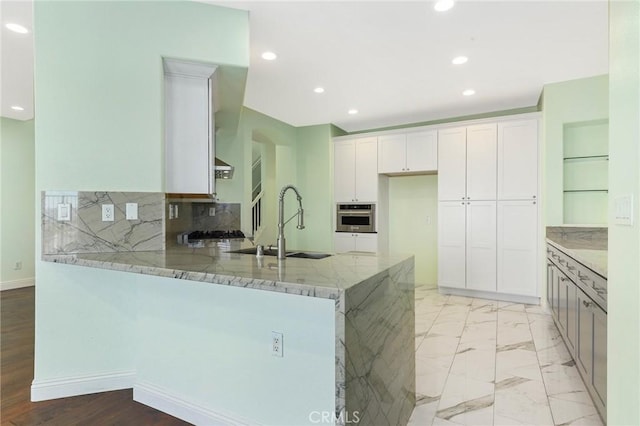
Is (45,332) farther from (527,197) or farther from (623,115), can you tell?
(527,197)

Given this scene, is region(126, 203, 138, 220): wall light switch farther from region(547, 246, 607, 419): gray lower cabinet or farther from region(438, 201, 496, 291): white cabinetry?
region(438, 201, 496, 291): white cabinetry

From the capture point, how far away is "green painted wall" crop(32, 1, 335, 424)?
1.96 meters

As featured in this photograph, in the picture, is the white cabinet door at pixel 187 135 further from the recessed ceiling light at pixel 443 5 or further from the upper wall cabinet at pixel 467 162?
the upper wall cabinet at pixel 467 162

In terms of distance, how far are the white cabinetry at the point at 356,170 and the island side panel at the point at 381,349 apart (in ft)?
11.3

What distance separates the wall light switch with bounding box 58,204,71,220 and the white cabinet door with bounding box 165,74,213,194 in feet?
1.96

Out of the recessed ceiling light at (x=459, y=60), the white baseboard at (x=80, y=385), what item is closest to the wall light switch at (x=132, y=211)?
the white baseboard at (x=80, y=385)

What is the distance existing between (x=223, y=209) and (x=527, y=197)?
3970 millimetres

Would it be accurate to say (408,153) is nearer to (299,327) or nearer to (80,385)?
(299,327)

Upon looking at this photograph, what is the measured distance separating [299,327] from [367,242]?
13.1ft

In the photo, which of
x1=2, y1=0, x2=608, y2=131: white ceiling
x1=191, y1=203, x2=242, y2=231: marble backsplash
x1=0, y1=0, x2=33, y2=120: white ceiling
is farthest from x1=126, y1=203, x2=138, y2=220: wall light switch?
x1=191, y1=203, x2=242, y2=231: marble backsplash

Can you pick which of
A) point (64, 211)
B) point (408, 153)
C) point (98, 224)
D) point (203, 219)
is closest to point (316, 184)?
point (408, 153)

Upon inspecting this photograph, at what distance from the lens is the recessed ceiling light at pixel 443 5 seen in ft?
7.95

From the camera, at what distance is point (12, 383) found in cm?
234

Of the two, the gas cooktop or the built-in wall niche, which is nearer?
the gas cooktop
